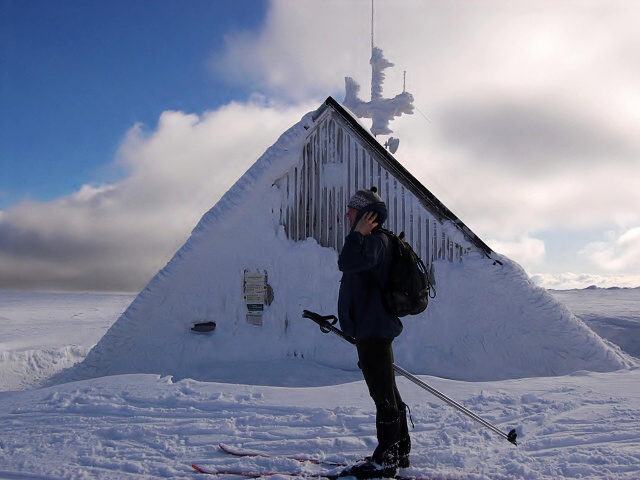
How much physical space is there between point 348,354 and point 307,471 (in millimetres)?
4691

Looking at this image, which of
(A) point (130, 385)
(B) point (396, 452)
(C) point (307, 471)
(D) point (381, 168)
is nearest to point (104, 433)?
(A) point (130, 385)

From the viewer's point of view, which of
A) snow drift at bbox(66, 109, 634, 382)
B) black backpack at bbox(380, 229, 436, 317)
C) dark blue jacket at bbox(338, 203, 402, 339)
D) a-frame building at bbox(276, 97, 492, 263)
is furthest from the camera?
a-frame building at bbox(276, 97, 492, 263)

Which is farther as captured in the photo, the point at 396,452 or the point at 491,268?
the point at 491,268

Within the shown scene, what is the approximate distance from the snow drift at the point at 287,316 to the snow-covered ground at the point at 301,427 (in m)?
0.93

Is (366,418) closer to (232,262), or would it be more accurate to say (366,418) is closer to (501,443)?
(501,443)

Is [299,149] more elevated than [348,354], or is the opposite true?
[299,149]

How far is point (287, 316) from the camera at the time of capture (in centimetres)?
853

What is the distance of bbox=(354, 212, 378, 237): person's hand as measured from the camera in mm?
3426

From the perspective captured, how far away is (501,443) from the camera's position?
13.9 feet

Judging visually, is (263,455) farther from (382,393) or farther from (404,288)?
(404,288)

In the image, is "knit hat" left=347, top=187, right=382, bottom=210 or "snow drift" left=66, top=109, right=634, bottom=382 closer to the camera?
"knit hat" left=347, top=187, right=382, bottom=210

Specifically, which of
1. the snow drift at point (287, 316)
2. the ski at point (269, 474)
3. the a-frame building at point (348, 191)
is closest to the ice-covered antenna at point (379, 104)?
the a-frame building at point (348, 191)

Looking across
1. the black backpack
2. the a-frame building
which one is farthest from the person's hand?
the a-frame building

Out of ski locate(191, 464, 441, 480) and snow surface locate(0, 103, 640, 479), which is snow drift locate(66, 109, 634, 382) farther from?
ski locate(191, 464, 441, 480)
